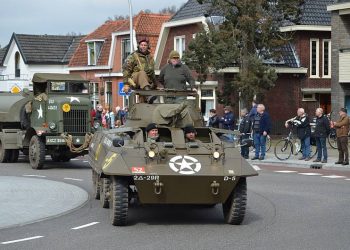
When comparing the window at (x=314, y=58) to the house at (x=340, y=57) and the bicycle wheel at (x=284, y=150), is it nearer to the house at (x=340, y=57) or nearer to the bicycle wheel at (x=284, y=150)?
the house at (x=340, y=57)

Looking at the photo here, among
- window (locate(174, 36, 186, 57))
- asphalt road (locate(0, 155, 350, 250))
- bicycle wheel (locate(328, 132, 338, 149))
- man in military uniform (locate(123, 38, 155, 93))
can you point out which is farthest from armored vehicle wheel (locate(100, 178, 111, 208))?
window (locate(174, 36, 186, 57))

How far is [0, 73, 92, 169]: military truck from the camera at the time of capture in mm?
21516

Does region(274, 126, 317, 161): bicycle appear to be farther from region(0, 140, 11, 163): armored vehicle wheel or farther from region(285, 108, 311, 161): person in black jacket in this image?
region(0, 140, 11, 163): armored vehicle wheel

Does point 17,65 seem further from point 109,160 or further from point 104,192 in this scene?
point 109,160

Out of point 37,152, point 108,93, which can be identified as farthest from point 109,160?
point 108,93

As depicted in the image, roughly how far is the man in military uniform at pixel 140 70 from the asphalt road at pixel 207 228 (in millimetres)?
2221

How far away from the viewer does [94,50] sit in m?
55.9

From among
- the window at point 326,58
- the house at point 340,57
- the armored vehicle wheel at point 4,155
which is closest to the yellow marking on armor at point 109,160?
the armored vehicle wheel at point 4,155

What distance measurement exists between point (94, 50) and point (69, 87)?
33663 millimetres

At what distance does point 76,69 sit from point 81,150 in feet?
119

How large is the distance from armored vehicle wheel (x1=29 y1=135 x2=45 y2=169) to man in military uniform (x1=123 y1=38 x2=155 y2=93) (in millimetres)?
8145

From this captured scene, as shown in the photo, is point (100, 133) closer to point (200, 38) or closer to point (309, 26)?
point (200, 38)

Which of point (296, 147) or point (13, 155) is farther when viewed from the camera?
point (296, 147)

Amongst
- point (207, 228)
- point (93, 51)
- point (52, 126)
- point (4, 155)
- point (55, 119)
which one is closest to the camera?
point (207, 228)
